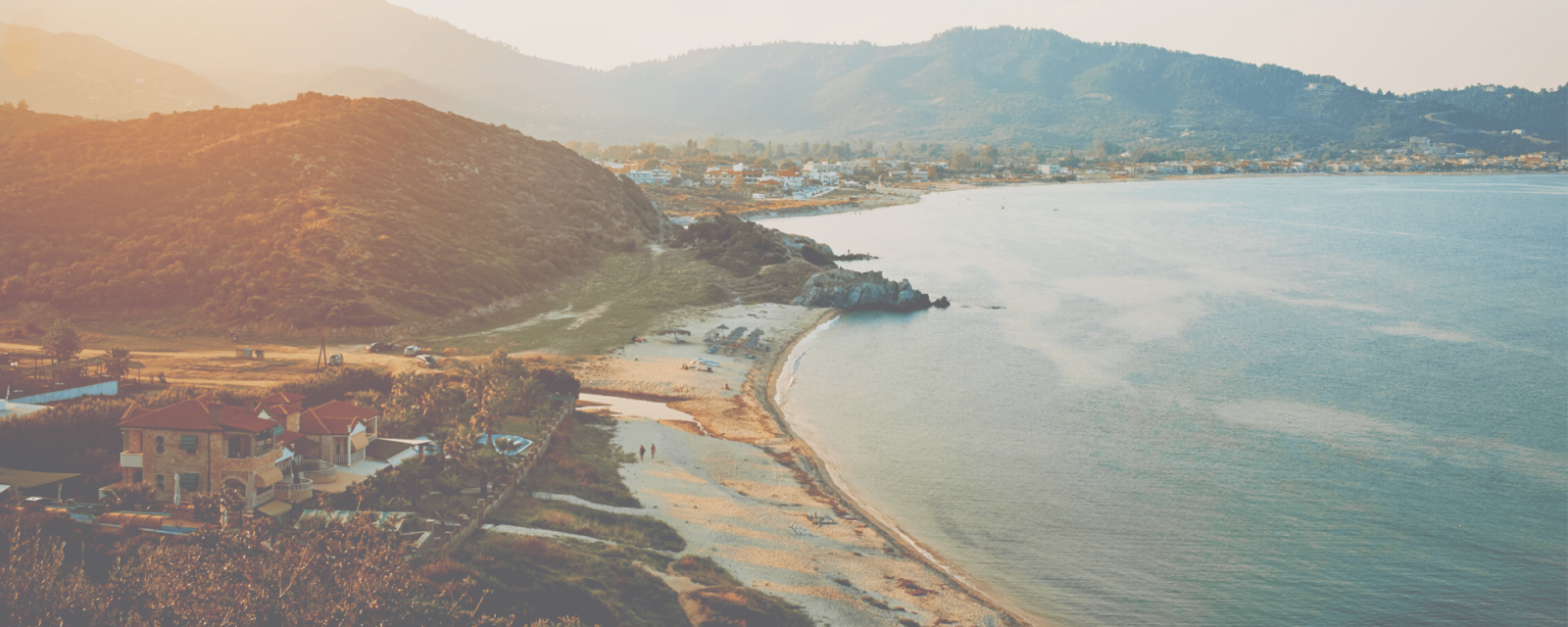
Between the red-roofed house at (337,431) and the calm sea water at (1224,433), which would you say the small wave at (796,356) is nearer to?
the calm sea water at (1224,433)

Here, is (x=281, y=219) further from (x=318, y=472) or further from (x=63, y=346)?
(x=318, y=472)

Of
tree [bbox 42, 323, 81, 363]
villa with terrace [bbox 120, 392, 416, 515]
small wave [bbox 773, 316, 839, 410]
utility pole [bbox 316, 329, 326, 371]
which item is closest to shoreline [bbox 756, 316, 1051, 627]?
small wave [bbox 773, 316, 839, 410]

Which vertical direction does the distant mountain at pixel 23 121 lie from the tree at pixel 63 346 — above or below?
above

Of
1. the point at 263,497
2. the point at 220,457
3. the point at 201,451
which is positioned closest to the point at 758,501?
the point at 263,497

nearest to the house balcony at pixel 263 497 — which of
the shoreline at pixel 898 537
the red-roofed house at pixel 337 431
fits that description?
the red-roofed house at pixel 337 431

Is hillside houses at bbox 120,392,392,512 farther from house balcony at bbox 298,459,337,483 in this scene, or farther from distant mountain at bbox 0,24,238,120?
distant mountain at bbox 0,24,238,120
